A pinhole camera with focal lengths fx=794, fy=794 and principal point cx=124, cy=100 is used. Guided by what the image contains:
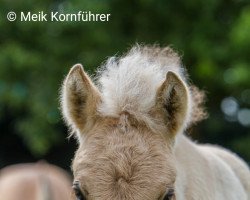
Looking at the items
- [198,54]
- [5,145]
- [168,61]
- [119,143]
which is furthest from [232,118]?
[119,143]

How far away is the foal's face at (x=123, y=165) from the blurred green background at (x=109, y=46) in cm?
937

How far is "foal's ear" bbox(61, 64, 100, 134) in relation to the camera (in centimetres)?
506

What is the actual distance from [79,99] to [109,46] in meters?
9.62

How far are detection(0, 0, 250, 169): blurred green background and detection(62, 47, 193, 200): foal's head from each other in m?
9.06

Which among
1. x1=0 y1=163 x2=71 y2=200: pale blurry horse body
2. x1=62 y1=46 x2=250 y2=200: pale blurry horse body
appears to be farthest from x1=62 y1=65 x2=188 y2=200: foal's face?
x1=0 y1=163 x2=71 y2=200: pale blurry horse body

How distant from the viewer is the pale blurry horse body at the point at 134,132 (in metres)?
4.52

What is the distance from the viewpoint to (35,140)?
49.9ft

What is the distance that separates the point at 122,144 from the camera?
471cm

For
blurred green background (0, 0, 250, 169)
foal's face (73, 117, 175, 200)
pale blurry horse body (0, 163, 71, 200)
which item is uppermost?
blurred green background (0, 0, 250, 169)

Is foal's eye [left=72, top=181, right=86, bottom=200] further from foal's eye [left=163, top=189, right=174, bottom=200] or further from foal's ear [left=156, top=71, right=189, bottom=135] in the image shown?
foal's ear [left=156, top=71, right=189, bottom=135]

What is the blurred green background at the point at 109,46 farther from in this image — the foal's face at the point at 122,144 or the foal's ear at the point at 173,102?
the foal's ear at the point at 173,102

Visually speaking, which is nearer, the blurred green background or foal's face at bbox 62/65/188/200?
foal's face at bbox 62/65/188/200

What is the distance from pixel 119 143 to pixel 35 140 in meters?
10.6

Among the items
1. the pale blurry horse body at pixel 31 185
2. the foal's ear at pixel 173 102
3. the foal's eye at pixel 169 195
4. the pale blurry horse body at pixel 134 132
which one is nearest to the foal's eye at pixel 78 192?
the pale blurry horse body at pixel 134 132
